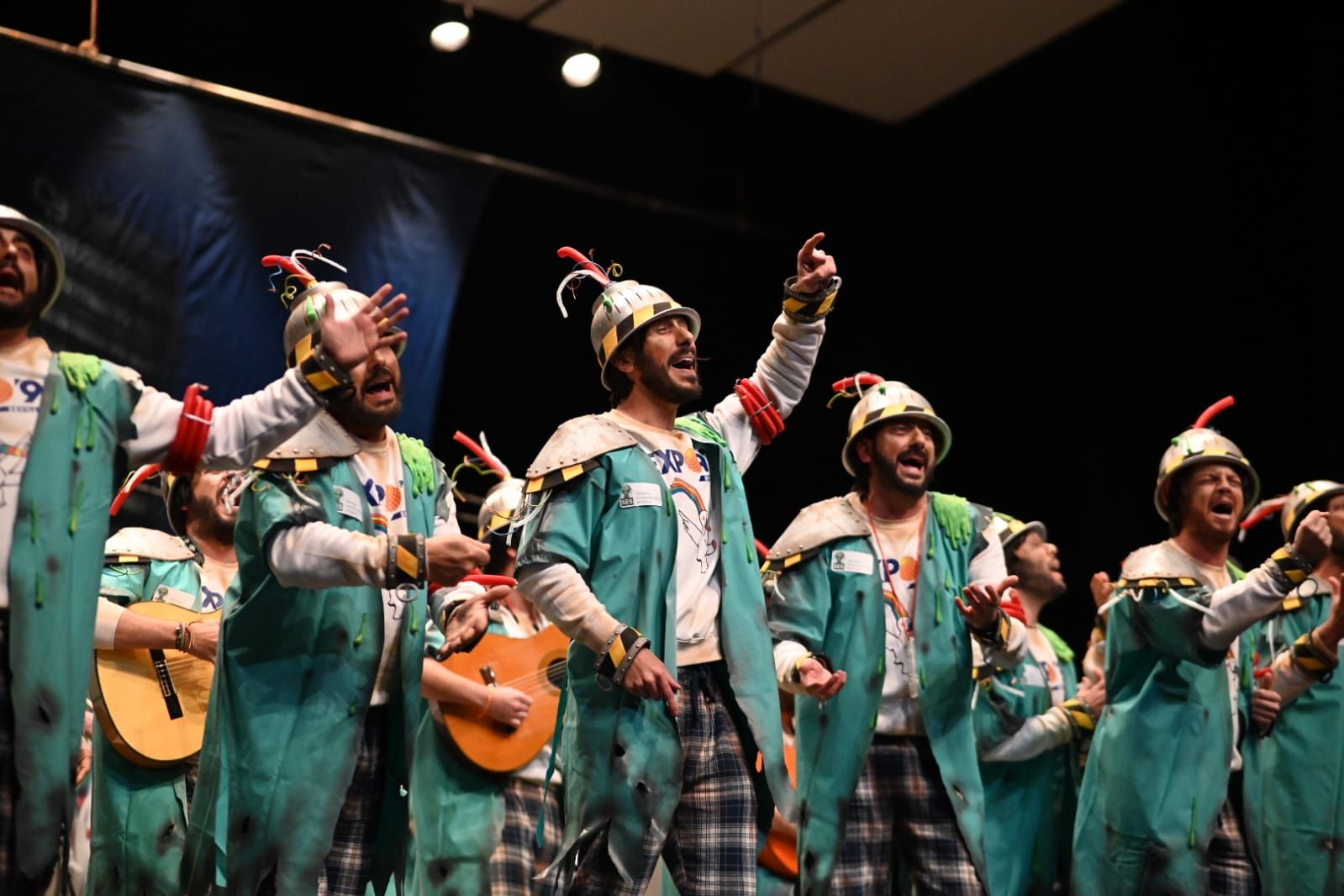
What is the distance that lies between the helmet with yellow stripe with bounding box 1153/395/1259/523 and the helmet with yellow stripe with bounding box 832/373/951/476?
974 mm

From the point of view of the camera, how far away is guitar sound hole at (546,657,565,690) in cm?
634

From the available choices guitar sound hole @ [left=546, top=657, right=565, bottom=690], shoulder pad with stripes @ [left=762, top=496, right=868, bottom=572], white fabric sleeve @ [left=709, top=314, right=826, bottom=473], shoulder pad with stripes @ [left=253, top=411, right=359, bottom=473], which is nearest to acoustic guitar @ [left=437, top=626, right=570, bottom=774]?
guitar sound hole @ [left=546, top=657, right=565, bottom=690]

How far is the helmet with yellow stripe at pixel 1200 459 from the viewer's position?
623cm

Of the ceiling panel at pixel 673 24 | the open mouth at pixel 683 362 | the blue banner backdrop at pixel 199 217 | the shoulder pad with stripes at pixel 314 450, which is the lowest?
the shoulder pad with stripes at pixel 314 450

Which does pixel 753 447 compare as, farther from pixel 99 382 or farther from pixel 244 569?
pixel 99 382

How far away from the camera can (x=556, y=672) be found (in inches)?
250

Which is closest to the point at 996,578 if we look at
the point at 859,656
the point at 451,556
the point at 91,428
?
the point at 859,656

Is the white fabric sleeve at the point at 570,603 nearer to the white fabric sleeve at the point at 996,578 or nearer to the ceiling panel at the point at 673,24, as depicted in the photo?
the white fabric sleeve at the point at 996,578

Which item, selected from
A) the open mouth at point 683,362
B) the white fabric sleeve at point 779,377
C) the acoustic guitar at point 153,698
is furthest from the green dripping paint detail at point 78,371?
the white fabric sleeve at point 779,377

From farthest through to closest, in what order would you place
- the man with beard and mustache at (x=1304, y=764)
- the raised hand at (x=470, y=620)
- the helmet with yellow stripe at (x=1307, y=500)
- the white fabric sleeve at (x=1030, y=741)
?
the helmet with yellow stripe at (x=1307, y=500) < the white fabric sleeve at (x=1030, y=741) < the man with beard and mustache at (x=1304, y=764) < the raised hand at (x=470, y=620)

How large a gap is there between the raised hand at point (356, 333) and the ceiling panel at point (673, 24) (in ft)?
19.1

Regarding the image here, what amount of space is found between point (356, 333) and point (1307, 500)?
13.8ft

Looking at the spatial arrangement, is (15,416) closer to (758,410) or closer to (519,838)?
(758,410)

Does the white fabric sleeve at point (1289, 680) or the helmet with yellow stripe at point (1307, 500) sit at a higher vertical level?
the helmet with yellow stripe at point (1307, 500)
